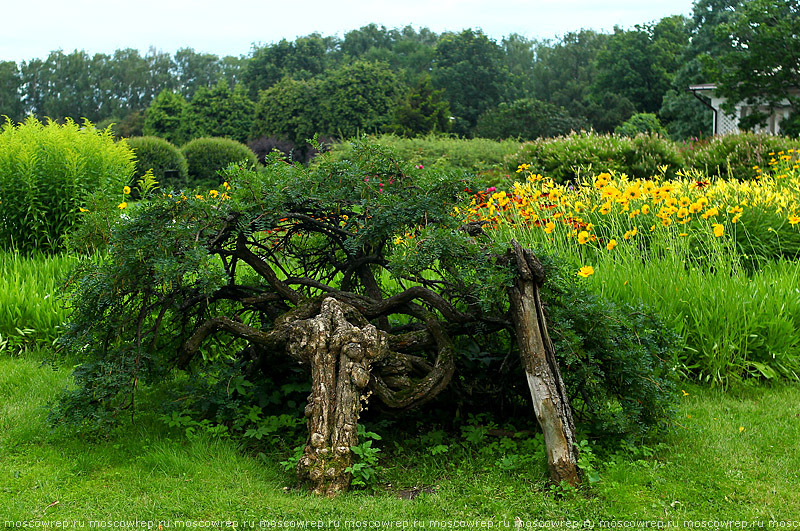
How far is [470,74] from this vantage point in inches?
1692

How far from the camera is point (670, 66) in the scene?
41.9 m

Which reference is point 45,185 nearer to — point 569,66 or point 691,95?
point 691,95

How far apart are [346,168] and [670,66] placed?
4299cm

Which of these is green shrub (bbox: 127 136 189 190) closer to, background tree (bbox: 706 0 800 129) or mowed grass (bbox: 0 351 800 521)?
mowed grass (bbox: 0 351 800 521)

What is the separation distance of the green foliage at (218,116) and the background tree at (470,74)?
40.8 ft

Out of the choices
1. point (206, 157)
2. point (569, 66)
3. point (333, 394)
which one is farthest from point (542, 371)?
point (569, 66)

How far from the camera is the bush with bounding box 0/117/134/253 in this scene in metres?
7.52

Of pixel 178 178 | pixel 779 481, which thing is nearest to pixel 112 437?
pixel 779 481

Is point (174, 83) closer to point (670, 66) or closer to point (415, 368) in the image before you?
point (670, 66)

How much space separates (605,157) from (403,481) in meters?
10.2

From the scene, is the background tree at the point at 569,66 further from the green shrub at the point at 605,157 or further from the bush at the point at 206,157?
the green shrub at the point at 605,157

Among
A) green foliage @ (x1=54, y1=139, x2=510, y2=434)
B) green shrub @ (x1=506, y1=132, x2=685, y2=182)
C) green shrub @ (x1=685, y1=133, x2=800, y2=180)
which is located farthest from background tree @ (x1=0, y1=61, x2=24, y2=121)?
green foliage @ (x1=54, y1=139, x2=510, y2=434)

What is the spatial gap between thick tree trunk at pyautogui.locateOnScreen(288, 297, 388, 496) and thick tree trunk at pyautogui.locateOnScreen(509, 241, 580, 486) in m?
0.66

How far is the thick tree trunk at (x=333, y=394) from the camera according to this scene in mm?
2941
